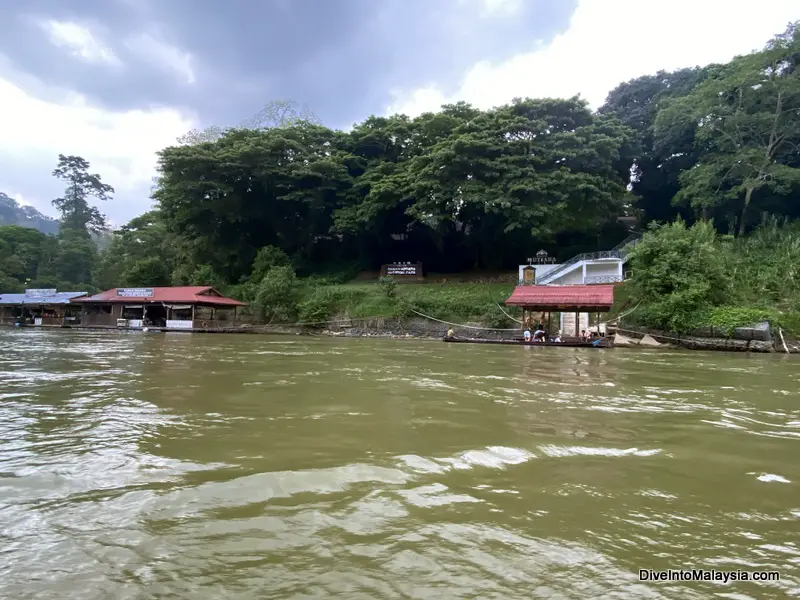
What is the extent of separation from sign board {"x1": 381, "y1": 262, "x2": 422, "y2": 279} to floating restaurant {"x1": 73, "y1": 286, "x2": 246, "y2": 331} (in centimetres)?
994

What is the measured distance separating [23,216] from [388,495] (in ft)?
480

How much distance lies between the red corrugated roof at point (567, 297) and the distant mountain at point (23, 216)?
12313cm

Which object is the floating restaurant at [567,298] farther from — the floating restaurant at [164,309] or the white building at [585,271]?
the floating restaurant at [164,309]

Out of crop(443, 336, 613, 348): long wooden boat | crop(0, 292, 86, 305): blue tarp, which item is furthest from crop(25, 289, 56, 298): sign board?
crop(443, 336, 613, 348): long wooden boat

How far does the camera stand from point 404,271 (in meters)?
33.6

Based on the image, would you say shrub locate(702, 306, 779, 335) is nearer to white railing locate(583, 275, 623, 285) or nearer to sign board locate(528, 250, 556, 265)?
white railing locate(583, 275, 623, 285)

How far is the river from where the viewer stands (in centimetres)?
226

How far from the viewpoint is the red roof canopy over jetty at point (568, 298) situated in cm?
1959

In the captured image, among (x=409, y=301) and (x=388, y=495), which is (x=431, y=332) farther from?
(x=388, y=495)

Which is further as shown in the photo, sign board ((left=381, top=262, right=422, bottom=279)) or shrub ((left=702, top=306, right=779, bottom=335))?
sign board ((left=381, top=262, right=422, bottom=279))

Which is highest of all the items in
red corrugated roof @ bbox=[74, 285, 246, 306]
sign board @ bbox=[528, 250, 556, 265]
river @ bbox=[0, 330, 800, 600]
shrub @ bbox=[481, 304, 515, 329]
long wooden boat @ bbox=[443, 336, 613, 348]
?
sign board @ bbox=[528, 250, 556, 265]

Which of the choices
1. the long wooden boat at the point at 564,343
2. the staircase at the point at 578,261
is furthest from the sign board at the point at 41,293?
the staircase at the point at 578,261

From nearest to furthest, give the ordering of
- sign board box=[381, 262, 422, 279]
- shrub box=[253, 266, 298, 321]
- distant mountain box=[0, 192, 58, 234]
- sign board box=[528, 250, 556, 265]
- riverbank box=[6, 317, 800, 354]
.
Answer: riverbank box=[6, 317, 800, 354] < shrub box=[253, 266, 298, 321] < sign board box=[528, 250, 556, 265] < sign board box=[381, 262, 422, 279] < distant mountain box=[0, 192, 58, 234]

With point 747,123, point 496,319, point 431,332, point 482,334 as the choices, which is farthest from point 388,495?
point 747,123
